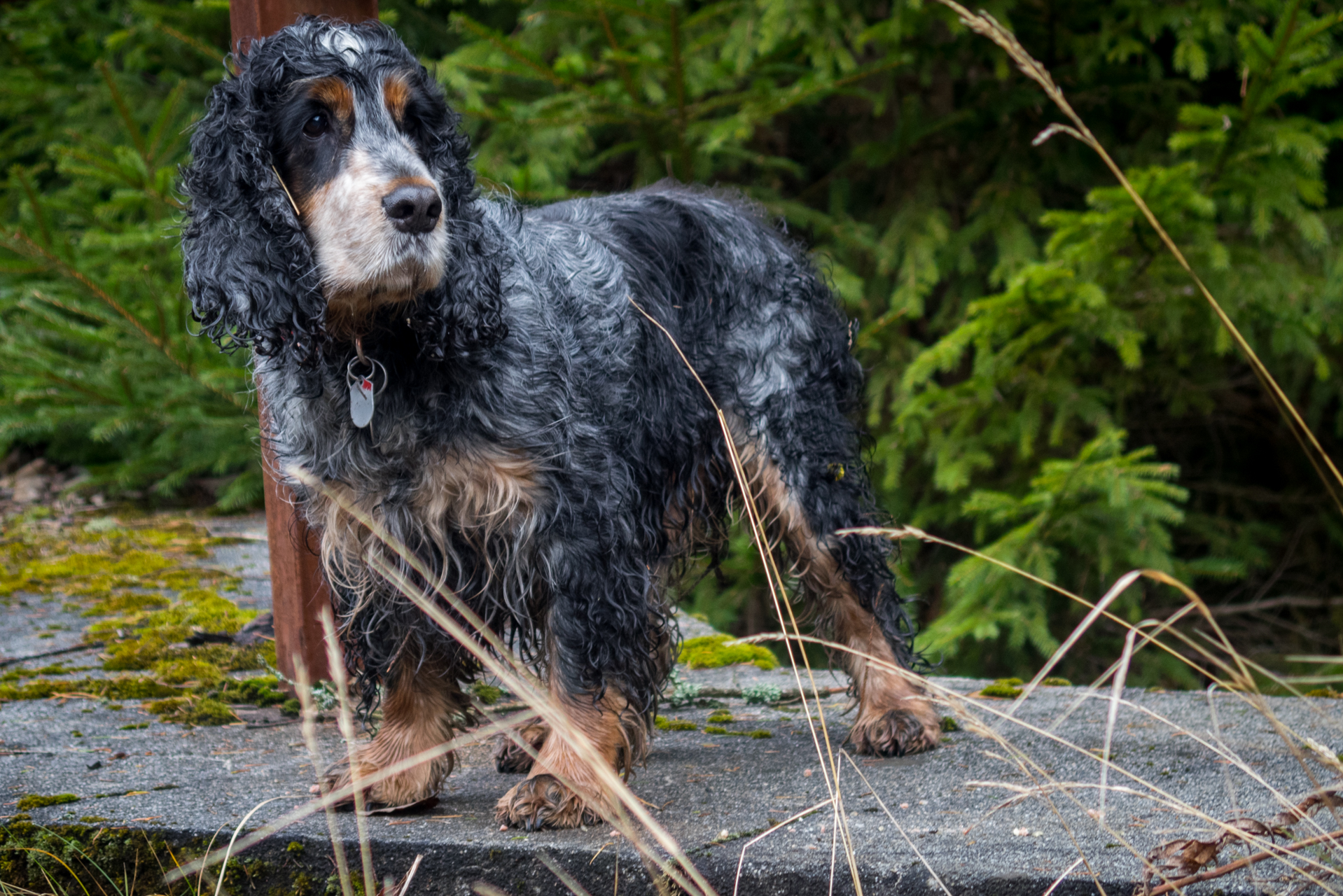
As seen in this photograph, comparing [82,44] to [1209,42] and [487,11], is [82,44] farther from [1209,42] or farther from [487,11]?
[1209,42]

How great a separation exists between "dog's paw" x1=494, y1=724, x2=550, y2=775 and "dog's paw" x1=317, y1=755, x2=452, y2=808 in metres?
0.34

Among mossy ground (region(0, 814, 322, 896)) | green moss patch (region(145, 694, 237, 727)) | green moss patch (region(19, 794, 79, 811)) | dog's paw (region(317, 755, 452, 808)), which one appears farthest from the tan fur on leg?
green moss patch (region(145, 694, 237, 727))

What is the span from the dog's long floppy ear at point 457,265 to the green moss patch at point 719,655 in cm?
210

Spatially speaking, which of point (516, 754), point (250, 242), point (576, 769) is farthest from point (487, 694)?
point (250, 242)

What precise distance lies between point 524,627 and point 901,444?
2826 millimetres

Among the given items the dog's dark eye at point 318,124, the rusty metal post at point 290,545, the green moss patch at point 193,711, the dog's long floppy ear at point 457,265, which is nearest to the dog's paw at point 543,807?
the rusty metal post at point 290,545

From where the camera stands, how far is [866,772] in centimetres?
317

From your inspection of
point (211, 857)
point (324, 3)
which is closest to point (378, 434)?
Result: point (211, 857)

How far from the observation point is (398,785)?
2.88 metres

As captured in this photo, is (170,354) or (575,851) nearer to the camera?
(575,851)

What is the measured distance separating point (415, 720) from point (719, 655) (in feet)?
5.52

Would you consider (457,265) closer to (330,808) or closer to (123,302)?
(330,808)

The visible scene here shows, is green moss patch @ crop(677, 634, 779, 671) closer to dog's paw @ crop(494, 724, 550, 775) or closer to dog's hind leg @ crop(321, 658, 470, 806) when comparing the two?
dog's paw @ crop(494, 724, 550, 775)

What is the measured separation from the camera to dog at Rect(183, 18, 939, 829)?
2.50 metres
